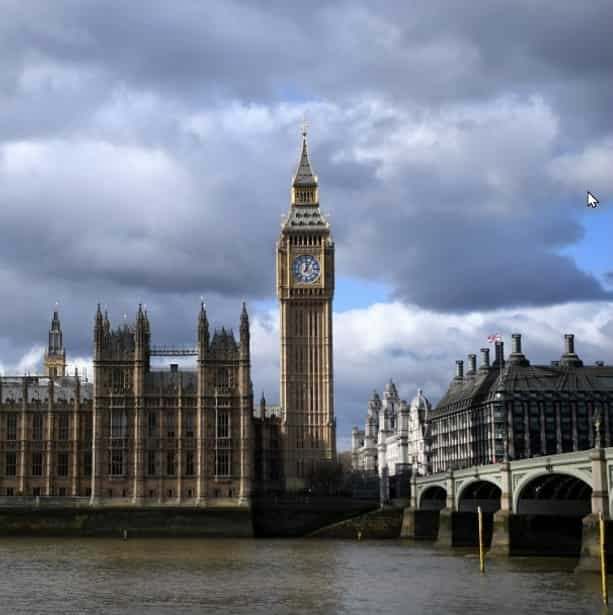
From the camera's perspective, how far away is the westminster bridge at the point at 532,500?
8012 cm

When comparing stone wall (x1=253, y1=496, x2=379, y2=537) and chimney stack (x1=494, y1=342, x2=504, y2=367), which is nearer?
stone wall (x1=253, y1=496, x2=379, y2=537)

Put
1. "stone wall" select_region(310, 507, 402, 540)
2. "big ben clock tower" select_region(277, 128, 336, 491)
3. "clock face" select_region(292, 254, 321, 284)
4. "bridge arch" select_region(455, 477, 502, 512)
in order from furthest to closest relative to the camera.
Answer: "clock face" select_region(292, 254, 321, 284), "big ben clock tower" select_region(277, 128, 336, 491), "stone wall" select_region(310, 507, 402, 540), "bridge arch" select_region(455, 477, 502, 512)

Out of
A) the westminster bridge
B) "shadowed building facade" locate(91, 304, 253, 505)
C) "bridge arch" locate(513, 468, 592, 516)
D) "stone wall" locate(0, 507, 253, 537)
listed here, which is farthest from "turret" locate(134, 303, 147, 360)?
"bridge arch" locate(513, 468, 592, 516)

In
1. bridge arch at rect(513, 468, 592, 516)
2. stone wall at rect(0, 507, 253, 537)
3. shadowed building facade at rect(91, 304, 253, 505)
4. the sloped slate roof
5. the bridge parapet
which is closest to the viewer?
the bridge parapet

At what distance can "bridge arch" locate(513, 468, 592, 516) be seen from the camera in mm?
99062

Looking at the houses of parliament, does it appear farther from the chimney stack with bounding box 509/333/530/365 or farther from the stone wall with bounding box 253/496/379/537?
the chimney stack with bounding box 509/333/530/365

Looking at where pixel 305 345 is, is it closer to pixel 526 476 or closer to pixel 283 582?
pixel 526 476

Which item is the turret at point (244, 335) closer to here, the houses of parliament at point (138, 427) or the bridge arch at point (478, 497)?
the houses of parliament at point (138, 427)

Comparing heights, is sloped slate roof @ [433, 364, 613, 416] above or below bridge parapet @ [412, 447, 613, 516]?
above

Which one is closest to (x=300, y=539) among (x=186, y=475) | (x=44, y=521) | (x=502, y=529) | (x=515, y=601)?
(x=186, y=475)

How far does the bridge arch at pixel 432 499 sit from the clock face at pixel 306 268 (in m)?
40.1

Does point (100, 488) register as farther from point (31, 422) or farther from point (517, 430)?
point (517, 430)

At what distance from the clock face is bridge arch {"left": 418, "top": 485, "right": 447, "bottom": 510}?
1579 inches

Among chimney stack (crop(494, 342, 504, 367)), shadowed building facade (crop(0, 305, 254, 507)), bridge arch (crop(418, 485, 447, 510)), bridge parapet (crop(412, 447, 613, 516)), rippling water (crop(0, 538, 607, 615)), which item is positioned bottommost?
rippling water (crop(0, 538, 607, 615))
